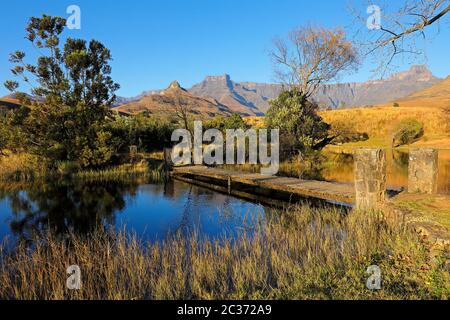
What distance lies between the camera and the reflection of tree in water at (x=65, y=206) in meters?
9.30

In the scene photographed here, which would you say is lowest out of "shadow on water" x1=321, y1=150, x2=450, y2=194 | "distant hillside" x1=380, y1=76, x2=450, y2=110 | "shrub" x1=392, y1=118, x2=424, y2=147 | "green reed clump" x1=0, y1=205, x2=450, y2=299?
"green reed clump" x1=0, y1=205, x2=450, y2=299

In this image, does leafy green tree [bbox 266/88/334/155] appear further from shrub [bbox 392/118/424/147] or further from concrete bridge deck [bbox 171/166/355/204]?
shrub [bbox 392/118/424/147]

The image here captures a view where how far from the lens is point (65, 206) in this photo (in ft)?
38.3

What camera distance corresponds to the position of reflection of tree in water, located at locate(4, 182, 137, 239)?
9305mm

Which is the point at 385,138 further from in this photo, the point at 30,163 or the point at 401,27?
the point at 30,163

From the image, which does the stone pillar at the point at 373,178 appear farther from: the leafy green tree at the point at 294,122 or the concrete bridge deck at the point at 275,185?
the leafy green tree at the point at 294,122

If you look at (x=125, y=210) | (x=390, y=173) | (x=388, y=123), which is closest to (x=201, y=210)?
(x=125, y=210)

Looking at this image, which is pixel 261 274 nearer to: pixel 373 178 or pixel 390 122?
pixel 373 178

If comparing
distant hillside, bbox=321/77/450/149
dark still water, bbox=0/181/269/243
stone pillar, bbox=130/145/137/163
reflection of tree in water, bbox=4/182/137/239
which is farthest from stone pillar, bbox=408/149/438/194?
distant hillside, bbox=321/77/450/149

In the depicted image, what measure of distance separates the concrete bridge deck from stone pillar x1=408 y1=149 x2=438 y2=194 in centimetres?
167

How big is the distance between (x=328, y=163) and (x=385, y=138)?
53.0ft

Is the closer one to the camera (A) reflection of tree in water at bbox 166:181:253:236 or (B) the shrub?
(A) reflection of tree in water at bbox 166:181:253:236

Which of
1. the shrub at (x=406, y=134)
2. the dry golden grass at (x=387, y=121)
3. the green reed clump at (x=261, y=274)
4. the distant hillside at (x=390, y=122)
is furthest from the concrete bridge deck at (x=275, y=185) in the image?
the shrub at (x=406, y=134)
